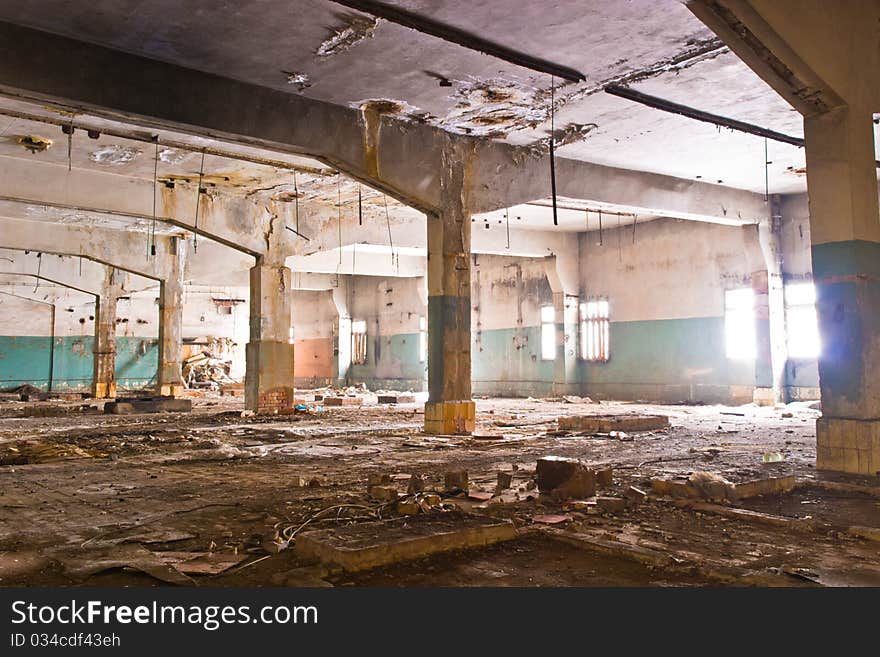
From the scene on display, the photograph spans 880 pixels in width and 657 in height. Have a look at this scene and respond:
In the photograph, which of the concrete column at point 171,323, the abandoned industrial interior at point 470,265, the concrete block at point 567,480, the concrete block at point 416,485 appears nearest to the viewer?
the abandoned industrial interior at point 470,265

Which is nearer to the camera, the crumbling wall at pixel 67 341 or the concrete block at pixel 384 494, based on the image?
the concrete block at pixel 384 494

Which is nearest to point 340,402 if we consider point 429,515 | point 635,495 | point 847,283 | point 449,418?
point 449,418

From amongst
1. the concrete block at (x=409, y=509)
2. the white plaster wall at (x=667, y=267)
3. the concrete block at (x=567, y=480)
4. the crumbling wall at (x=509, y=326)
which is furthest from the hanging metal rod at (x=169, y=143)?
the crumbling wall at (x=509, y=326)

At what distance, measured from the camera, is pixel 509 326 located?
22.7 meters

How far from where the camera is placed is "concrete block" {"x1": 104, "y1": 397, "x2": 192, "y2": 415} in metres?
15.3

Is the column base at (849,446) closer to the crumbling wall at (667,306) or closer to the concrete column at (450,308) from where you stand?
the concrete column at (450,308)

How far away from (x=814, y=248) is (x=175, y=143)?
31.1 ft

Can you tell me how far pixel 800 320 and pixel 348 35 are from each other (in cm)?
1282

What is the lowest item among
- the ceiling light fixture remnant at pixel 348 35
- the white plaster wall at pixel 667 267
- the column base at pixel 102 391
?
the column base at pixel 102 391

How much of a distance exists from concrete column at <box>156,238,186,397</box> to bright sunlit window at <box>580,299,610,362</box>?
11.3 meters

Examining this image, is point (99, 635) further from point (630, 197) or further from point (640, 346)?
point (640, 346)

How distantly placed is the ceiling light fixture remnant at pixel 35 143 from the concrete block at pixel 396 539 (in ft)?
32.6

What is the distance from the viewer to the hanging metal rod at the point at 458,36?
22.6 feet

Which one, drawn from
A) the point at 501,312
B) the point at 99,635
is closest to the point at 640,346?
the point at 501,312
